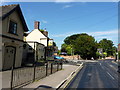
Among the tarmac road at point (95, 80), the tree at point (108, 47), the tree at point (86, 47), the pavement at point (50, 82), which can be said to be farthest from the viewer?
the tree at point (108, 47)

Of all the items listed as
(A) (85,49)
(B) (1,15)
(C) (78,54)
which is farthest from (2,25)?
(C) (78,54)

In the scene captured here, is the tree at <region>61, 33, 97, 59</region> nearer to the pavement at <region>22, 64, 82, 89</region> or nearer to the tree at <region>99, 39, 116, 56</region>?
the tree at <region>99, 39, 116, 56</region>

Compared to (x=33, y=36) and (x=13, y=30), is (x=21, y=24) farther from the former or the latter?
(x=33, y=36)

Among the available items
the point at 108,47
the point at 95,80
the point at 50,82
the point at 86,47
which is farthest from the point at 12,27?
the point at 108,47

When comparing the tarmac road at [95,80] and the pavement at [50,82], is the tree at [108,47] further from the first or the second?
the pavement at [50,82]

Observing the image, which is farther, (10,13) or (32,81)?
(10,13)

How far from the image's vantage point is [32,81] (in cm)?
995

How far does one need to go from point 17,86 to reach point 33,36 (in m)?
35.6

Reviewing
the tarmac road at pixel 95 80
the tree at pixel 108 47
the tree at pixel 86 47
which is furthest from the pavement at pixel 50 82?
the tree at pixel 108 47

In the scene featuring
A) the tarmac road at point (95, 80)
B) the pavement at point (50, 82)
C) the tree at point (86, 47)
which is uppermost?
the tree at point (86, 47)

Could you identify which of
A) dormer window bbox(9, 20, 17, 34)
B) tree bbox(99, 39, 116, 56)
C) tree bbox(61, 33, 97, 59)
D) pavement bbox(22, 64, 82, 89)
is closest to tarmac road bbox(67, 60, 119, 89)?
pavement bbox(22, 64, 82, 89)

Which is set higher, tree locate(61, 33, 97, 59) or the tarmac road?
tree locate(61, 33, 97, 59)

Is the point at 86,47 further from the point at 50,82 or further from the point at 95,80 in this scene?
the point at 50,82

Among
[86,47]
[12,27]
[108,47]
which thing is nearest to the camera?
[12,27]
